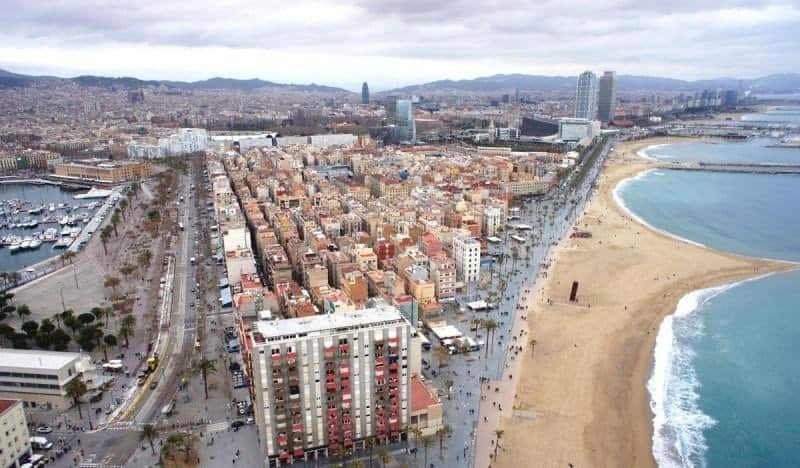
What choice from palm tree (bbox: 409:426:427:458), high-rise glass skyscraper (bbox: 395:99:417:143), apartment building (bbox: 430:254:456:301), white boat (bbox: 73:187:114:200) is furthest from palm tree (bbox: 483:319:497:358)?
high-rise glass skyscraper (bbox: 395:99:417:143)

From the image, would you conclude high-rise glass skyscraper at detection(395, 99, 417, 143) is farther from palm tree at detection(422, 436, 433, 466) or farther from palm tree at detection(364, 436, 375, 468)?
palm tree at detection(364, 436, 375, 468)

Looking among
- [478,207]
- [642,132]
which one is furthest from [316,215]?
[642,132]

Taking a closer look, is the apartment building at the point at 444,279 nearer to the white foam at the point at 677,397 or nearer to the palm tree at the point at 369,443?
the white foam at the point at 677,397

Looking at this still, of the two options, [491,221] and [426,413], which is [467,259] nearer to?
[491,221]

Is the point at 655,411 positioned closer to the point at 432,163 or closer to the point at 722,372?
the point at 722,372

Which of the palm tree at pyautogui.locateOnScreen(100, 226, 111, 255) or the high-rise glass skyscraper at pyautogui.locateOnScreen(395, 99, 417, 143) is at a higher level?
the high-rise glass skyscraper at pyautogui.locateOnScreen(395, 99, 417, 143)
